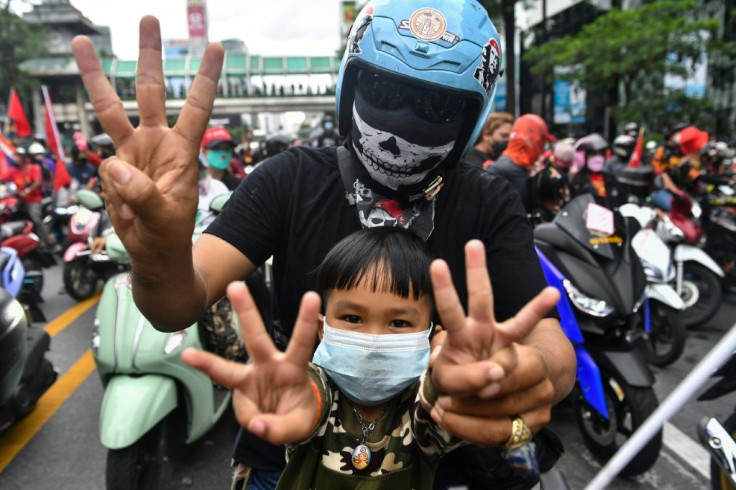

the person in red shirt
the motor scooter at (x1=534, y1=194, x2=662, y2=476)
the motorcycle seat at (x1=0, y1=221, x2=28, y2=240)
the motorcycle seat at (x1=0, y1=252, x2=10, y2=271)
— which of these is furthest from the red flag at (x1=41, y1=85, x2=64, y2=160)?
the motor scooter at (x1=534, y1=194, x2=662, y2=476)

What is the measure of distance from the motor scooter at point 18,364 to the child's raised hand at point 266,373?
245 cm

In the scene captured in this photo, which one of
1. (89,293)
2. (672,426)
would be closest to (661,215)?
(672,426)

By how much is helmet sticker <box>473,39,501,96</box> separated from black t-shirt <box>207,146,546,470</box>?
0.25 metres

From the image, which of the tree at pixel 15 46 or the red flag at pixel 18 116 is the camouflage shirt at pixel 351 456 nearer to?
the red flag at pixel 18 116

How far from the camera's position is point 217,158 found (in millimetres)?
4812

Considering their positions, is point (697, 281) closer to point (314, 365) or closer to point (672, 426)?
point (672, 426)

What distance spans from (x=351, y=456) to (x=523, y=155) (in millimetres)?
3388

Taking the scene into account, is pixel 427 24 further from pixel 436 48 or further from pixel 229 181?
pixel 229 181

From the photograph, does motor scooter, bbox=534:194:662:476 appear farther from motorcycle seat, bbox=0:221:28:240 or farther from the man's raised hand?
motorcycle seat, bbox=0:221:28:240

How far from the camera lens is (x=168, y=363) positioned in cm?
257

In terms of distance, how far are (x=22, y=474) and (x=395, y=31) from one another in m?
2.95

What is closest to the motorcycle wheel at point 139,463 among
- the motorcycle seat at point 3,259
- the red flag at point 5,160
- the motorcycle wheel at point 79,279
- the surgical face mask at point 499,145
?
the motorcycle seat at point 3,259

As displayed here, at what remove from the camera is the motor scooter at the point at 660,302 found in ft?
13.6

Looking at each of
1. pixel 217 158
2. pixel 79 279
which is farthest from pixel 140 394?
pixel 79 279
